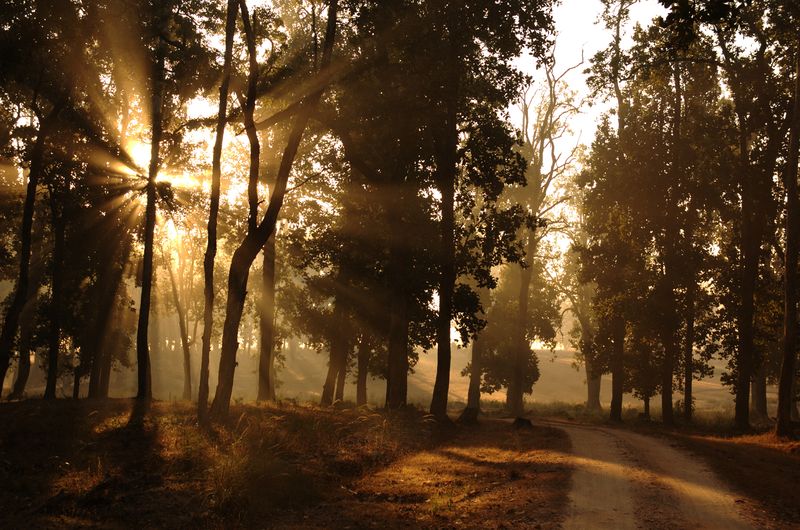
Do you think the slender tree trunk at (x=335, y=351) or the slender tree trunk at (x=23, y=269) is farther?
the slender tree trunk at (x=335, y=351)

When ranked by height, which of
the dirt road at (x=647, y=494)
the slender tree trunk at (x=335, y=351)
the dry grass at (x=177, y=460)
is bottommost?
the dry grass at (x=177, y=460)

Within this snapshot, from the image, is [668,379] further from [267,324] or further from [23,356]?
[23,356]

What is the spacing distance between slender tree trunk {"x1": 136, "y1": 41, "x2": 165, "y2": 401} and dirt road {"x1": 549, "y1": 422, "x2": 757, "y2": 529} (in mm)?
15704

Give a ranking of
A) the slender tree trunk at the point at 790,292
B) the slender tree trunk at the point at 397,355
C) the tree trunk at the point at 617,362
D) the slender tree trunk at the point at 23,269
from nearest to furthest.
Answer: the slender tree trunk at the point at 790,292 < the slender tree trunk at the point at 23,269 < the slender tree trunk at the point at 397,355 < the tree trunk at the point at 617,362

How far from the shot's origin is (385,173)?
973 inches

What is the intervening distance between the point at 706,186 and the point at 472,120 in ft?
37.7

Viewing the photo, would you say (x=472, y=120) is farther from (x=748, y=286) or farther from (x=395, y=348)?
(x=748, y=286)

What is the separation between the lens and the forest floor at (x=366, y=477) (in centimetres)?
1016

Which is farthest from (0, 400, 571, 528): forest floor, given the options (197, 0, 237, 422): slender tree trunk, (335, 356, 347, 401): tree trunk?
(335, 356, 347, 401): tree trunk

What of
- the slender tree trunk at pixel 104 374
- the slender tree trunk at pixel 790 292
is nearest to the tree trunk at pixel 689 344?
the slender tree trunk at pixel 790 292

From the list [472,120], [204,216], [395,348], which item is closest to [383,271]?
[395,348]

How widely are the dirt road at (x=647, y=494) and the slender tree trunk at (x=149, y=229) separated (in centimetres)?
1570

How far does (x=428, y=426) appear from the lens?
21.0m

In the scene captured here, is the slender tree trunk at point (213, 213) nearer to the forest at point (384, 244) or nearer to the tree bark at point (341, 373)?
the forest at point (384, 244)
